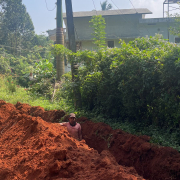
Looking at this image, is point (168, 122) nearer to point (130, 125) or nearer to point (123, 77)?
point (130, 125)

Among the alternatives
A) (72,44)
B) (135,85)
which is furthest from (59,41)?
(135,85)

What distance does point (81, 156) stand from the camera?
4.18 meters

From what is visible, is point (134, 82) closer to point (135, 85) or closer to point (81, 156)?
point (135, 85)

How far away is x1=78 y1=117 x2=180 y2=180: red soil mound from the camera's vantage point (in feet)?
15.2

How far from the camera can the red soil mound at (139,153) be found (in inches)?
182

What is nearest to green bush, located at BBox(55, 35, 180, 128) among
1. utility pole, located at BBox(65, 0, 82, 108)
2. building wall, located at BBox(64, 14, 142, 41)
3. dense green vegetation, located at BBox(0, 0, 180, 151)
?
dense green vegetation, located at BBox(0, 0, 180, 151)

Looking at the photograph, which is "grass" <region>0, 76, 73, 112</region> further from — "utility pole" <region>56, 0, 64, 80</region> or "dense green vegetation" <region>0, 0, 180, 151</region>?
"utility pole" <region>56, 0, 64, 80</region>

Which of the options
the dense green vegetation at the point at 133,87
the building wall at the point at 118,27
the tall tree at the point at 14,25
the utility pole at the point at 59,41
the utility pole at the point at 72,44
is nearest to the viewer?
the dense green vegetation at the point at 133,87

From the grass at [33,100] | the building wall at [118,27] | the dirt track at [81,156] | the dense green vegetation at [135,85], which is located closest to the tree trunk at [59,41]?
the grass at [33,100]

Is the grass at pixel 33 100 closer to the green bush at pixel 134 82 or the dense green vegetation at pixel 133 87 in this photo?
the dense green vegetation at pixel 133 87

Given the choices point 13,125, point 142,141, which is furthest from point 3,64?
point 142,141

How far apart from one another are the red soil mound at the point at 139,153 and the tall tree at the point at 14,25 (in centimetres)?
3549

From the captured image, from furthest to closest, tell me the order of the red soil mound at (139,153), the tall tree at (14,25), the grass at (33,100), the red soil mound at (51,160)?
the tall tree at (14,25), the grass at (33,100), the red soil mound at (139,153), the red soil mound at (51,160)

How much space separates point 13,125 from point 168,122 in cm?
478
